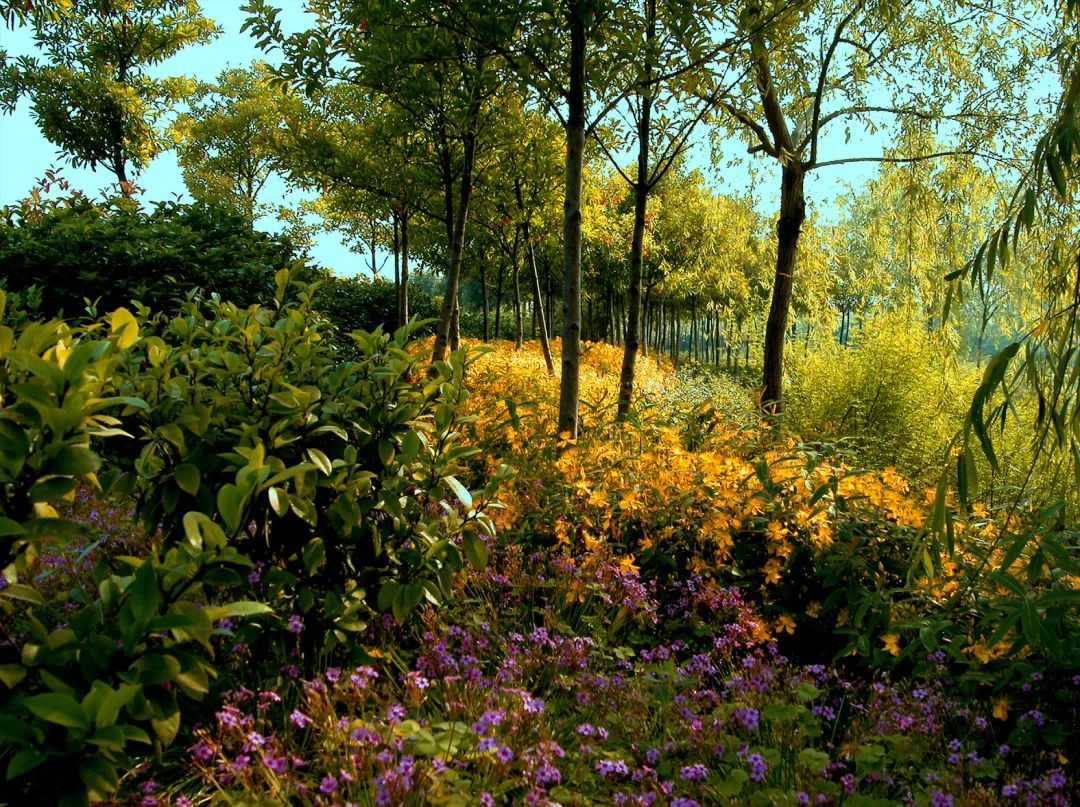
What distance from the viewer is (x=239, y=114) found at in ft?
91.2

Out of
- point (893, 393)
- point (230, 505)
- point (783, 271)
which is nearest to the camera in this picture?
point (230, 505)

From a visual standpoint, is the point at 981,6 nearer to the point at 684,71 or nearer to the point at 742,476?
the point at 684,71

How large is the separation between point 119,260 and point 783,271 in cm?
690

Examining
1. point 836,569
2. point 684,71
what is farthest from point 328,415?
point 684,71

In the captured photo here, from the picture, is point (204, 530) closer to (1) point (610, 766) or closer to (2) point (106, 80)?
(1) point (610, 766)

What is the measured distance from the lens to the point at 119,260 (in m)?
6.38

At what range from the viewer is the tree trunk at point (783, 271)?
27.6ft

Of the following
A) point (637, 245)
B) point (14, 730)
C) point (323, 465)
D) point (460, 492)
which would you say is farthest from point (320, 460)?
point (637, 245)

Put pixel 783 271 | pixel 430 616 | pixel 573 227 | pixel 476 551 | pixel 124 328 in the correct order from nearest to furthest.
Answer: pixel 124 328 < pixel 476 551 < pixel 430 616 < pixel 573 227 < pixel 783 271

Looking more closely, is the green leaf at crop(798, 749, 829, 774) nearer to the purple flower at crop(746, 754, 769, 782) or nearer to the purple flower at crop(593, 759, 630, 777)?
the purple flower at crop(746, 754, 769, 782)

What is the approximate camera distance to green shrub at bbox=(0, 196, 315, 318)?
6227mm

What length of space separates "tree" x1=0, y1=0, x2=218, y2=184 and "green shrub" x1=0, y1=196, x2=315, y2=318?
32.3ft

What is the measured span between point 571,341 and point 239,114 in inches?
1101

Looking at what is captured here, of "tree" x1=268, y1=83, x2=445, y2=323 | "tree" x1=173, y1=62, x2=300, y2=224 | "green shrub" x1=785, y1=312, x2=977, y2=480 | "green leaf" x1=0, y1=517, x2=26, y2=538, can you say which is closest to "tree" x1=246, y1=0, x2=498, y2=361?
"tree" x1=268, y1=83, x2=445, y2=323
